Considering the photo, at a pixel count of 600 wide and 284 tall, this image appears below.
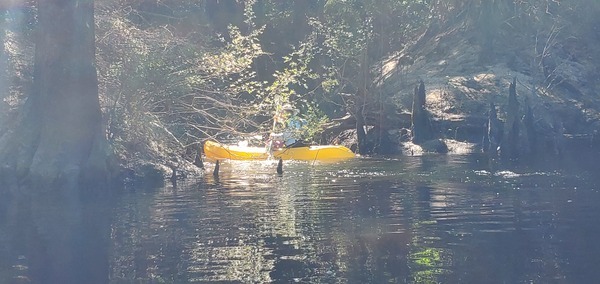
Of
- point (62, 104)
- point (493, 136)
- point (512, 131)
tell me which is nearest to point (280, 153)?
point (493, 136)

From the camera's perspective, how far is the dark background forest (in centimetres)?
3008

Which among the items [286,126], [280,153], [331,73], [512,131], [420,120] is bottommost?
[280,153]

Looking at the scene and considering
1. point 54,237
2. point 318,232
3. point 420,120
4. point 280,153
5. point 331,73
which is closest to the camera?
point 318,232

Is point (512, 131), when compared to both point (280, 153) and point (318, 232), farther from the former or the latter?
point (318, 232)

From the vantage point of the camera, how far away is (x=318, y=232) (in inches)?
730

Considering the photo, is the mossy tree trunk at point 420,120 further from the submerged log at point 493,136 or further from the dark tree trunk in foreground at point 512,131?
the dark tree trunk in foreground at point 512,131

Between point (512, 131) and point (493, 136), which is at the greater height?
point (512, 131)

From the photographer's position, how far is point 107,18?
31094mm

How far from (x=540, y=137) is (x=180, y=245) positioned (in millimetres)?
30183

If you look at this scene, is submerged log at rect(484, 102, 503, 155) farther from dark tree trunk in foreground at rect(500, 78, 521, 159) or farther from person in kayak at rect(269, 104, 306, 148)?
person in kayak at rect(269, 104, 306, 148)

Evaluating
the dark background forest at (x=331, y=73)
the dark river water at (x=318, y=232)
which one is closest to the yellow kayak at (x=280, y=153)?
the dark background forest at (x=331, y=73)

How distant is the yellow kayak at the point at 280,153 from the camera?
4016 centimetres

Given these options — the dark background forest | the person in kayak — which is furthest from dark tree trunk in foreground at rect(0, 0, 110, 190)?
the person in kayak

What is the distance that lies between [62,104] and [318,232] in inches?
463
